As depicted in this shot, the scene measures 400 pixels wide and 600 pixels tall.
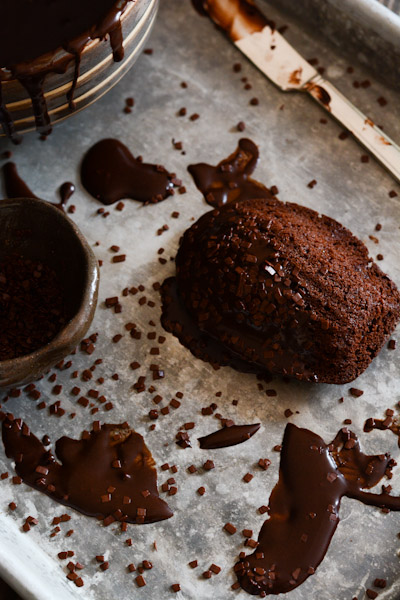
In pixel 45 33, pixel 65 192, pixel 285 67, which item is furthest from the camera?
pixel 285 67

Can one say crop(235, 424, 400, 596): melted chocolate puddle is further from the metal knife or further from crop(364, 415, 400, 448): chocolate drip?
the metal knife

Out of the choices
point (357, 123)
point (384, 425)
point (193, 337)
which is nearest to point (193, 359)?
point (193, 337)

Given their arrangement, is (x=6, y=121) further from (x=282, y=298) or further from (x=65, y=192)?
(x=282, y=298)

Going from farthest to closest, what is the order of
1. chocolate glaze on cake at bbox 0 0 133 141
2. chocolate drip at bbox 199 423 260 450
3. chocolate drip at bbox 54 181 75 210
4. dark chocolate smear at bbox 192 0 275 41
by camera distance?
1. dark chocolate smear at bbox 192 0 275 41
2. chocolate drip at bbox 54 181 75 210
3. chocolate drip at bbox 199 423 260 450
4. chocolate glaze on cake at bbox 0 0 133 141

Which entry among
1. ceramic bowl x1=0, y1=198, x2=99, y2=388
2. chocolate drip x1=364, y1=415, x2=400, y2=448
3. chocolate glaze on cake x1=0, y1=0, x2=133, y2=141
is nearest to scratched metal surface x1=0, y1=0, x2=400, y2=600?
chocolate drip x1=364, y1=415, x2=400, y2=448

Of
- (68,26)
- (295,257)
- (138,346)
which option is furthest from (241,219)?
(68,26)
